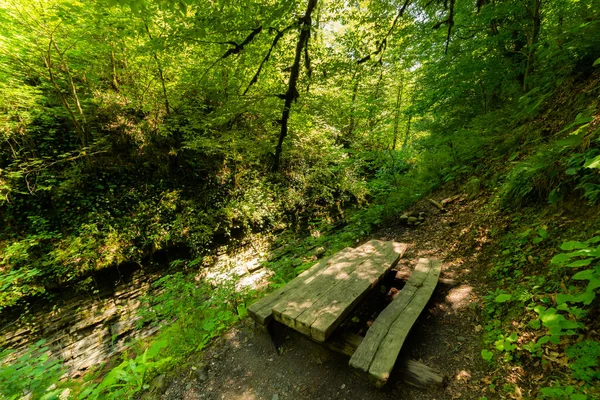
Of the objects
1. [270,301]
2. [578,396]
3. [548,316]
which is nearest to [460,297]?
[548,316]

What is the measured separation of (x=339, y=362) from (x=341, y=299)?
67 cm

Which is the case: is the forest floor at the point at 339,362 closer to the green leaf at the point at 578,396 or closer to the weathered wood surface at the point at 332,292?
the green leaf at the point at 578,396

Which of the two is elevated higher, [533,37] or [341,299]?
[533,37]

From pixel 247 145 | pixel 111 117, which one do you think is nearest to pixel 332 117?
pixel 247 145

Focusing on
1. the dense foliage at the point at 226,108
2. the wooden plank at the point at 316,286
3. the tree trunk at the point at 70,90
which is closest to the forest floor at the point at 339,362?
the wooden plank at the point at 316,286

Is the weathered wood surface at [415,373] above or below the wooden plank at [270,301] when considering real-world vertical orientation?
below

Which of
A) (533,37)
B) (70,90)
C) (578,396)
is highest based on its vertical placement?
(70,90)

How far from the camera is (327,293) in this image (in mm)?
2475

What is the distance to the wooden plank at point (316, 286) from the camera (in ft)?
7.40

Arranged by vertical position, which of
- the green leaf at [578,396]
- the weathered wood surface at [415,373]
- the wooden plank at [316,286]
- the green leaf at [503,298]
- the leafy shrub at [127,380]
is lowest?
the leafy shrub at [127,380]

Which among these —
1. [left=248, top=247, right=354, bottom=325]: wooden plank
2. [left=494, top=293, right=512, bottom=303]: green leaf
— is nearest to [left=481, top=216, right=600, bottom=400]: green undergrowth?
[left=494, top=293, right=512, bottom=303]: green leaf

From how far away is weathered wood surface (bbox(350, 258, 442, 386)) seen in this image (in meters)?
1.77

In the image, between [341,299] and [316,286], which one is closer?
[341,299]

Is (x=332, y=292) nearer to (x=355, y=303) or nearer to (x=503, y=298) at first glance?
(x=355, y=303)
